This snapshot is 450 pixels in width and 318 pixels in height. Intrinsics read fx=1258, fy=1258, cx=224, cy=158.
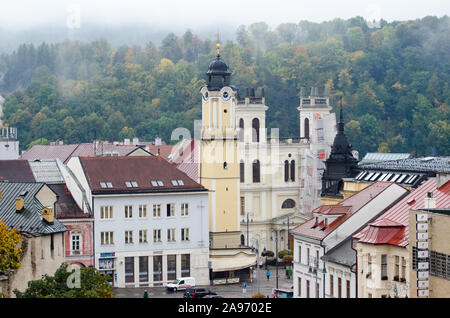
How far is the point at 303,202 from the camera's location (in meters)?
103

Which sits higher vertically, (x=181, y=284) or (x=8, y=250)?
(x=8, y=250)

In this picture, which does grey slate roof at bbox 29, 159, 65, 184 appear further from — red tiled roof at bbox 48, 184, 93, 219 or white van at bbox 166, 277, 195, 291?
white van at bbox 166, 277, 195, 291

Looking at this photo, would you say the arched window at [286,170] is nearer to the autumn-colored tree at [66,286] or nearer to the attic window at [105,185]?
the attic window at [105,185]

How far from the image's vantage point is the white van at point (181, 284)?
73750 millimetres

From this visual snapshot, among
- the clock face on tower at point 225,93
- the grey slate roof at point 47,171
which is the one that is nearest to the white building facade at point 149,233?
the grey slate roof at point 47,171

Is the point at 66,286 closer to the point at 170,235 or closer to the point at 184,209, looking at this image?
the point at 170,235

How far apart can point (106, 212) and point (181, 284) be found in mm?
6711

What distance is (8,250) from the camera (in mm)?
52031

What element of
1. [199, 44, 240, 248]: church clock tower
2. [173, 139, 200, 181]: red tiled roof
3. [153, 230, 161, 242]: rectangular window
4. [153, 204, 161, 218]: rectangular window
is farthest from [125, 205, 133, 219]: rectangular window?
[173, 139, 200, 181]: red tiled roof

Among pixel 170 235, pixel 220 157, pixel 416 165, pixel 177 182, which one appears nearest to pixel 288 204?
pixel 220 157

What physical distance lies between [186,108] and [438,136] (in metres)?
35.8

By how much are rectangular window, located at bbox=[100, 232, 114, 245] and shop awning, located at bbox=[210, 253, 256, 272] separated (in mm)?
6992

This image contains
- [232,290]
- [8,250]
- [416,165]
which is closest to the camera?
[8,250]

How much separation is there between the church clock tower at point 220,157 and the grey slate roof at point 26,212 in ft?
62.8
